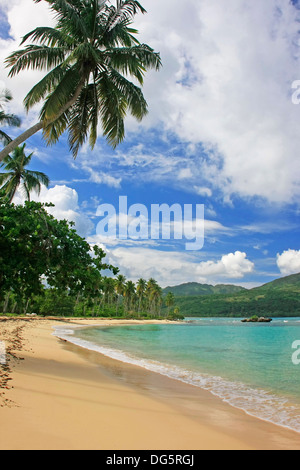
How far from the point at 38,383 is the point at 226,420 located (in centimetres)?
392

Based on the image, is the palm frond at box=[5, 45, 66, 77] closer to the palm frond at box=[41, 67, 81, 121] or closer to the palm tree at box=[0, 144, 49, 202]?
the palm frond at box=[41, 67, 81, 121]

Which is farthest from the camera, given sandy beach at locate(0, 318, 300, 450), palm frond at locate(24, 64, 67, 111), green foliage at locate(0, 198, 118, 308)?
palm frond at locate(24, 64, 67, 111)

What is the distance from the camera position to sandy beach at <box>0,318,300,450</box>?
3.87 m

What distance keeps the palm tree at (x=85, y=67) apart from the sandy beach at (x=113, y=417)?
6881 millimetres

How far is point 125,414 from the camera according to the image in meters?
5.31

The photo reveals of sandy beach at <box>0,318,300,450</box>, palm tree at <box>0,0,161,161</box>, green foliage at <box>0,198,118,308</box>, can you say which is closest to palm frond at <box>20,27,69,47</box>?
palm tree at <box>0,0,161,161</box>

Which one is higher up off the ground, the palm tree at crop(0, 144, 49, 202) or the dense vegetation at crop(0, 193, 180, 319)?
the palm tree at crop(0, 144, 49, 202)

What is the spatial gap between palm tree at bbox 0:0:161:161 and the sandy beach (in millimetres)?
6881

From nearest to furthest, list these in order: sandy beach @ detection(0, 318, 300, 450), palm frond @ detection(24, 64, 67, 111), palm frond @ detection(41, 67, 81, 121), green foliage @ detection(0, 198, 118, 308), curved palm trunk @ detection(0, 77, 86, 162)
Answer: sandy beach @ detection(0, 318, 300, 450) < green foliage @ detection(0, 198, 118, 308) < curved palm trunk @ detection(0, 77, 86, 162) < palm frond @ detection(41, 67, 81, 121) < palm frond @ detection(24, 64, 67, 111)

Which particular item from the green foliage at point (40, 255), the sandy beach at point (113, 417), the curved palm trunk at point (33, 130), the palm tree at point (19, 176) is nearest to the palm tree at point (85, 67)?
the curved palm trunk at point (33, 130)

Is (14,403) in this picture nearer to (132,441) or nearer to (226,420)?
(132,441)

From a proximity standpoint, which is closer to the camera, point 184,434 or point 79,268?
point 184,434

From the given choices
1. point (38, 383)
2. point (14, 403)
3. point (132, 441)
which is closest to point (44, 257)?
point (38, 383)

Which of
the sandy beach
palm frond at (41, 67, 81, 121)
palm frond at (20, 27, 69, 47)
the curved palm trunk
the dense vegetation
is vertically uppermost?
palm frond at (20, 27, 69, 47)
